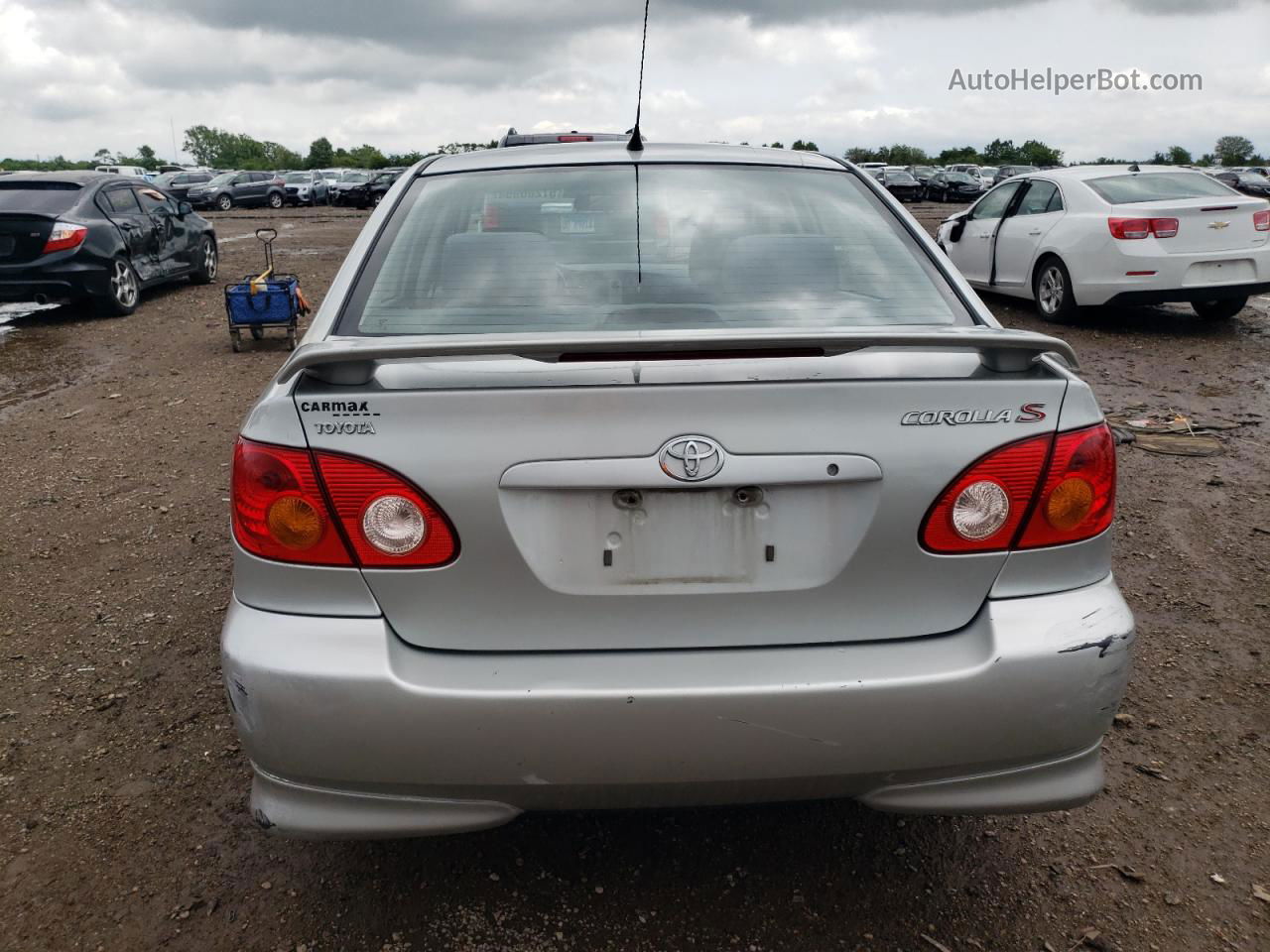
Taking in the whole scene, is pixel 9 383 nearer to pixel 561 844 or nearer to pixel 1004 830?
pixel 561 844

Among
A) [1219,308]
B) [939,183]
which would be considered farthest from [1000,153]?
[1219,308]

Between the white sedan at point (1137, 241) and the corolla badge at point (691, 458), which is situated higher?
the corolla badge at point (691, 458)

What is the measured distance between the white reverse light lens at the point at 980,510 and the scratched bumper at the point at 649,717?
0.50 ft

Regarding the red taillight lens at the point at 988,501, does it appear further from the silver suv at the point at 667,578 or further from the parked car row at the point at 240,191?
the parked car row at the point at 240,191

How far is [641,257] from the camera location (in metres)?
2.61

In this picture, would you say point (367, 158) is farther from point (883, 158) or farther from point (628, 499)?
point (628, 499)

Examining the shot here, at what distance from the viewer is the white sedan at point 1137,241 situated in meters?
8.80

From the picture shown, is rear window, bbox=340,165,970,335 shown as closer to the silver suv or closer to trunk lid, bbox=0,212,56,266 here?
the silver suv

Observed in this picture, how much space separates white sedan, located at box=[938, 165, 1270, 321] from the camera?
8.80 m

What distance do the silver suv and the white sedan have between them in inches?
309

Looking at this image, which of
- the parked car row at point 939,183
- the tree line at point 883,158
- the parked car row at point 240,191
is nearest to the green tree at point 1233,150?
the tree line at point 883,158

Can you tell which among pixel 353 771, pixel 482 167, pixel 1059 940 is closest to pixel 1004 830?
pixel 1059 940

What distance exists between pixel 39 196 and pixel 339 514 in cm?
1076

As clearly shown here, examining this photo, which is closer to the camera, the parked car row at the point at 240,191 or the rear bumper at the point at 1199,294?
A: the rear bumper at the point at 1199,294
